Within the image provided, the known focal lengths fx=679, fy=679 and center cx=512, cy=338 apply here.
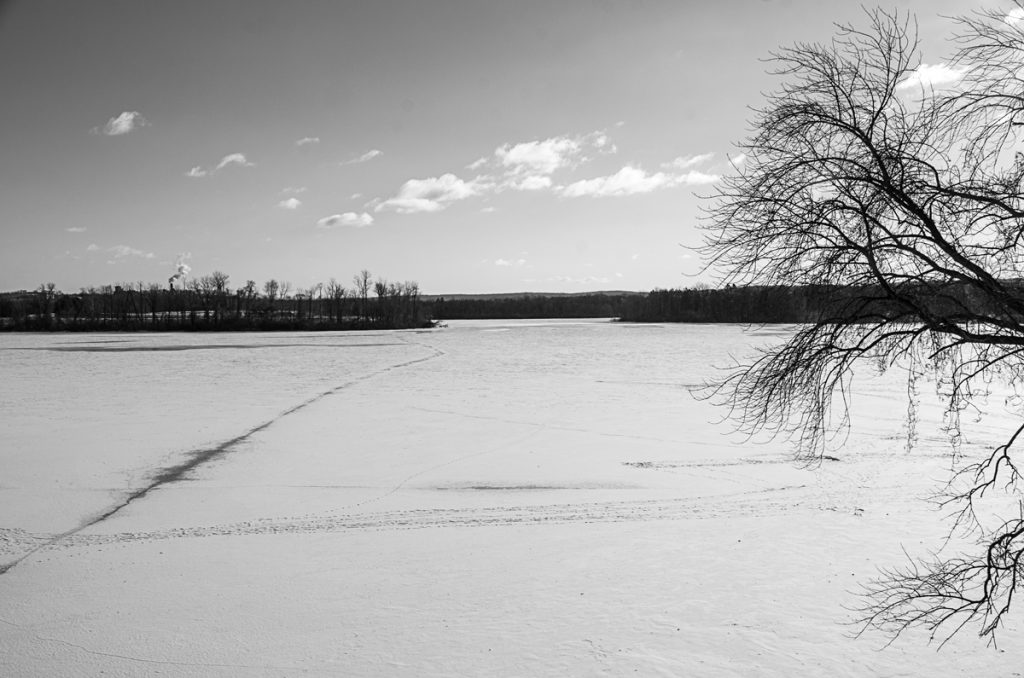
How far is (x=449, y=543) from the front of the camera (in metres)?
8.12

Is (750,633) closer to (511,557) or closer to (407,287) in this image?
(511,557)

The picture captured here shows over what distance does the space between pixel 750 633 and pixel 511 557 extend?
272 centimetres

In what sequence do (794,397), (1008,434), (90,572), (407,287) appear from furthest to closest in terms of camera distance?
(407,287)
(1008,434)
(90,572)
(794,397)

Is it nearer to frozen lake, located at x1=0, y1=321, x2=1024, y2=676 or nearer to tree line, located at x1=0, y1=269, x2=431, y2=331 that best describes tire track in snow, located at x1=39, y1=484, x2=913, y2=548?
frozen lake, located at x1=0, y1=321, x2=1024, y2=676

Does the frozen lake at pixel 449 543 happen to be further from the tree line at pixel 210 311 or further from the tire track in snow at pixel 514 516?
the tree line at pixel 210 311

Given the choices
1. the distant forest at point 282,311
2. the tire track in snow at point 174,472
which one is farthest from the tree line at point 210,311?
the tire track in snow at point 174,472

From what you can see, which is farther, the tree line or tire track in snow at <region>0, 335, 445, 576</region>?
the tree line

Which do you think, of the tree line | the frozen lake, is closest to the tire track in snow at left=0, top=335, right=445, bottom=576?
the frozen lake

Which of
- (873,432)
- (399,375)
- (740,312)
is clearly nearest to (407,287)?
(399,375)

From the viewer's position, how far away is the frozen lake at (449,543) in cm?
566

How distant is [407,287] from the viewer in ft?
377

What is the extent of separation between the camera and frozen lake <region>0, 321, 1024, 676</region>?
5.66m

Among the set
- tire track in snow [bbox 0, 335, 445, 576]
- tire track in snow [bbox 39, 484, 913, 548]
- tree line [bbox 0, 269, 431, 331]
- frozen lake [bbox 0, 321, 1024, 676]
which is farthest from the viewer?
tree line [bbox 0, 269, 431, 331]

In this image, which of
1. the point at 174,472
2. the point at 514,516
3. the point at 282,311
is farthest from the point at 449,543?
the point at 282,311
